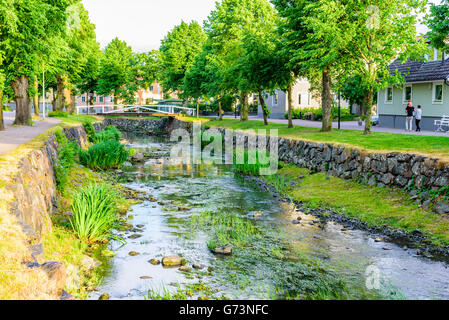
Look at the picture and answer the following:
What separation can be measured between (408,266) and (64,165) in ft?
37.8

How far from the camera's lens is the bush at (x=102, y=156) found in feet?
72.7

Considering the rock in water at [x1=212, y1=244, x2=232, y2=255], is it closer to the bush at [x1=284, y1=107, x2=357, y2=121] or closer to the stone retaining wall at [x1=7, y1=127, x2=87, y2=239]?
the stone retaining wall at [x1=7, y1=127, x2=87, y2=239]

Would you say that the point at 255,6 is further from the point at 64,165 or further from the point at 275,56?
the point at 64,165

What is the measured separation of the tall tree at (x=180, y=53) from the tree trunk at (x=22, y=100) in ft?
122

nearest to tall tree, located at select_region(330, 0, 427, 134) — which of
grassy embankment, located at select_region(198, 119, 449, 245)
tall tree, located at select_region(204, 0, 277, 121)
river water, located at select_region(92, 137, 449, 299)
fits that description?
grassy embankment, located at select_region(198, 119, 449, 245)

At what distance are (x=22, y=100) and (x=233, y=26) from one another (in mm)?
24585

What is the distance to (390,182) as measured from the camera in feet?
50.7

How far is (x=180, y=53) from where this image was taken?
6544cm

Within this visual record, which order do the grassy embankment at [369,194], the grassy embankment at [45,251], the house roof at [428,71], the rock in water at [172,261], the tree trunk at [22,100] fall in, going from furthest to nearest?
the house roof at [428,71] < the tree trunk at [22,100] < the grassy embankment at [369,194] < the rock in water at [172,261] < the grassy embankment at [45,251]

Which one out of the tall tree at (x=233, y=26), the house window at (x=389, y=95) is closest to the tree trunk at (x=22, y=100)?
the tall tree at (x=233, y=26)

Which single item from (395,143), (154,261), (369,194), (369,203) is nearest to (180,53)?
(395,143)

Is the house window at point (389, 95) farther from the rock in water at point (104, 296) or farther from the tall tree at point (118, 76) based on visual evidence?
the tall tree at point (118, 76)

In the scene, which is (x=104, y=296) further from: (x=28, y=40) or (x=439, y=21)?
(x=28, y=40)

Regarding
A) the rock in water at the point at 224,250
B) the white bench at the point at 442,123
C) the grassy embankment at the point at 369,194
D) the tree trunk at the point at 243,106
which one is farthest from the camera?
the tree trunk at the point at 243,106
